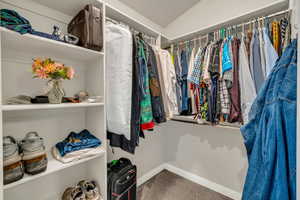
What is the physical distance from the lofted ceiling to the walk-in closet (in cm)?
2

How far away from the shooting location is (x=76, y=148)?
0.93 meters

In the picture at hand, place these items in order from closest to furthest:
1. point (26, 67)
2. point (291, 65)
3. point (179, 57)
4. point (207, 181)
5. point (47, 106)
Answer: point (291, 65), point (47, 106), point (26, 67), point (179, 57), point (207, 181)

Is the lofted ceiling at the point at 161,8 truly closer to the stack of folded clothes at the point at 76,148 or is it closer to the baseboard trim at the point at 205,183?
the stack of folded clothes at the point at 76,148

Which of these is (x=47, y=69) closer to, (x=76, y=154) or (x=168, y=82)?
(x=76, y=154)

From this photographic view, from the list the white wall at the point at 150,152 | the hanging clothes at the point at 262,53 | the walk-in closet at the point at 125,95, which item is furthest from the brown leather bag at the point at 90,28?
the hanging clothes at the point at 262,53

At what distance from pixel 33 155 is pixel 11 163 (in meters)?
0.09

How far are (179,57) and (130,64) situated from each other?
79cm

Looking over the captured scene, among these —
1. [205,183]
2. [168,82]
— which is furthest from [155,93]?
[205,183]

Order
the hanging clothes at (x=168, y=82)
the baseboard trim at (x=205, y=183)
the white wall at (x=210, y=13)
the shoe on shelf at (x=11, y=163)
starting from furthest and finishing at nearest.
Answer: the baseboard trim at (x=205, y=183) < the white wall at (x=210, y=13) < the hanging clothes at (x=168, y=82) < the shoe on shelf at (x=11, y=163)

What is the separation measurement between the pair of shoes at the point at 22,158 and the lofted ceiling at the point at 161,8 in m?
1.57

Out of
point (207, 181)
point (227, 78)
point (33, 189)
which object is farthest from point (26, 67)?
point (207, 181)

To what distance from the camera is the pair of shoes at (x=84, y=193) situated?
3.22 feet

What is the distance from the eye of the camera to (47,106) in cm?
76

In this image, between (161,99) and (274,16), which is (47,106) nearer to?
(161,99)
